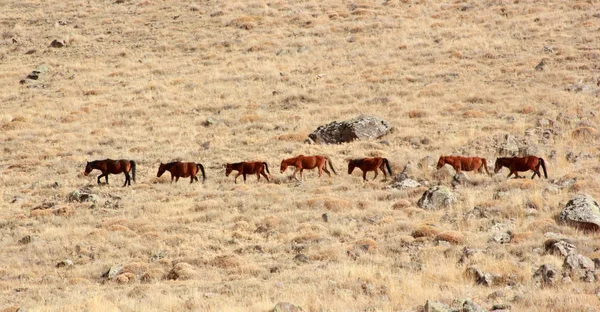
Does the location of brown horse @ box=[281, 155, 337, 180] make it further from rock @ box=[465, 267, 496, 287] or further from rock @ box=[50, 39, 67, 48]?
rock @ box=[50, 39, 67, 48]

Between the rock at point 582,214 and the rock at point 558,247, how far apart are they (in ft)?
5.47

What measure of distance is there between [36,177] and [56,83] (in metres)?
19.4

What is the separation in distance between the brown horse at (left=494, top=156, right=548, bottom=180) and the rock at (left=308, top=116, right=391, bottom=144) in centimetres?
743

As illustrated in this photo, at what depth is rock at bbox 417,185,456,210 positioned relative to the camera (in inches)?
769

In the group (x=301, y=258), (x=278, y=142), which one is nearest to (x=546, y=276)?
(x=301, y=258)

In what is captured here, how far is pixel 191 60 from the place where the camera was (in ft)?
159

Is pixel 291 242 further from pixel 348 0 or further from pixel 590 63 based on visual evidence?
pixel 348 0

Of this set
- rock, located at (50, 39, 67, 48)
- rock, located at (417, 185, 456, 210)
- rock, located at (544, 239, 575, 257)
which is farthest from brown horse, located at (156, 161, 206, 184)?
rock, located at (50, 39, 67, 48)

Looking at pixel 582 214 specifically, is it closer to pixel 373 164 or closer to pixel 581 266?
pixel 581 266

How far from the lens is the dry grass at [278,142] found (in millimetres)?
13805

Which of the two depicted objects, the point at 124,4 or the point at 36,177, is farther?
the point at 124,4

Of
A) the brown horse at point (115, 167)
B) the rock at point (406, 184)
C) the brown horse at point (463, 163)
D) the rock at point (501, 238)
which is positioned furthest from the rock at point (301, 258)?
the brown horse at point (115, 167)

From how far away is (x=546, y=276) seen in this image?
12.1 m

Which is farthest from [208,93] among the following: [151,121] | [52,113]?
[52,113]
